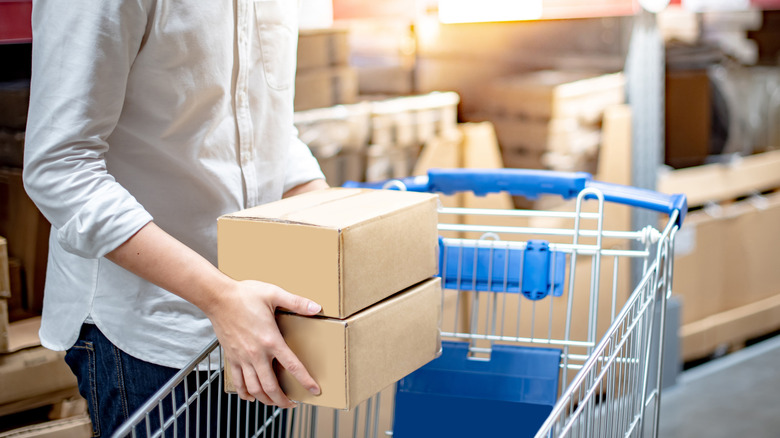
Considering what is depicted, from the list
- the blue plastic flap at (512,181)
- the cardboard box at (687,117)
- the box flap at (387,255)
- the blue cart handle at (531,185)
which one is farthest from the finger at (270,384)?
the cardboard box at (687,117)

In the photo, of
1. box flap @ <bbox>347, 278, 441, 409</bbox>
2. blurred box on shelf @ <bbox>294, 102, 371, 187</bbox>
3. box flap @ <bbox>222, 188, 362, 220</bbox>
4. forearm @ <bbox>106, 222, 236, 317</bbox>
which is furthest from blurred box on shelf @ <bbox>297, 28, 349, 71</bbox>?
forearm @ <bbox>106, 222, 236, 317</bbox>

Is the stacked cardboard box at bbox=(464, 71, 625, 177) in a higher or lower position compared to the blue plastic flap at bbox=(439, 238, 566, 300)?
higher

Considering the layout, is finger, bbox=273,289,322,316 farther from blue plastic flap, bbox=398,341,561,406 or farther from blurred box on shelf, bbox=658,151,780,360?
blurred box on shelf, bbox=658,151,780,360

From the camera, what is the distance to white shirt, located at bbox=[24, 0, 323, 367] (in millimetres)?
971

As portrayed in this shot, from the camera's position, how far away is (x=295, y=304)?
100 cm

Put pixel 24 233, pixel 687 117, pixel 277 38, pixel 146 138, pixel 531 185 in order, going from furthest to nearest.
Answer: pixel 687 117, pixel 24 233, pixel 531 185, pixel 277 38, pixel 146 138

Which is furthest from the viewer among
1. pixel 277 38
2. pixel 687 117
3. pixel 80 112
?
pixel 687 117

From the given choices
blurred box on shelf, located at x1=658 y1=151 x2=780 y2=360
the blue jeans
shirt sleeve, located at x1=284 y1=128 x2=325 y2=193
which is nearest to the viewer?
the blue jeans

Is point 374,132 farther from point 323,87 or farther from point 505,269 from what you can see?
point 505,269

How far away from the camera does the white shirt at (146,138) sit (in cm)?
97

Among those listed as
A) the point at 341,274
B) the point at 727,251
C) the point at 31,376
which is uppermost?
the point at 341,274

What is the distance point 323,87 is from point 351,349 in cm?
143

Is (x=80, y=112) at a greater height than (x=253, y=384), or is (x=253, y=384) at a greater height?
(x=80, y=112)

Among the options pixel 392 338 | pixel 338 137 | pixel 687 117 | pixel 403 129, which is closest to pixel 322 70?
pixel 338 137
